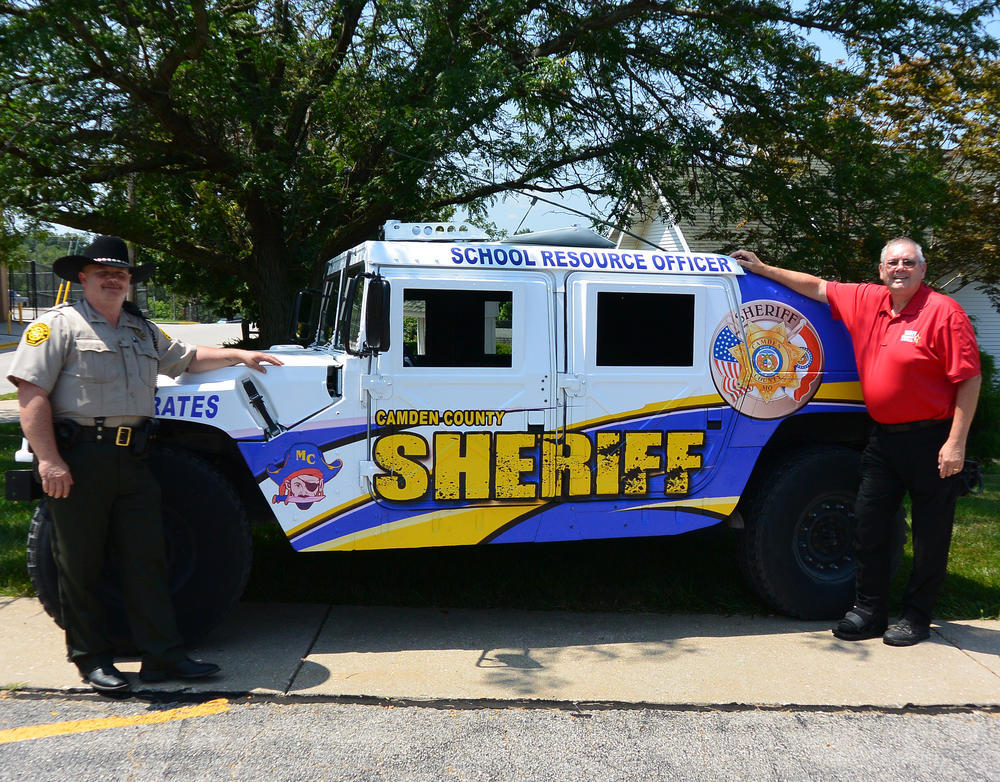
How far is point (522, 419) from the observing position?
4652 millimetres

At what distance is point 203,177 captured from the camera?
998cm

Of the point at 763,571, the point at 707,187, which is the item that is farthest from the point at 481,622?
the point at 707,187

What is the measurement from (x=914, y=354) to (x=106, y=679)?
4217mm

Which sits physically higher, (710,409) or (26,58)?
(26,58)

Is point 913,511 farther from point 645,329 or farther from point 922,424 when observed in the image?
point 645,329

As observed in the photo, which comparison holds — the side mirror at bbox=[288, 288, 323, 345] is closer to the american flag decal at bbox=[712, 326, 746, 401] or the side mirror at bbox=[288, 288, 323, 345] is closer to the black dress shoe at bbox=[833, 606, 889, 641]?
the american flag decal at bbox=[712, 326, 746, 401]

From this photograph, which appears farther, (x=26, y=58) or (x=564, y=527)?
(x=26, y=58)

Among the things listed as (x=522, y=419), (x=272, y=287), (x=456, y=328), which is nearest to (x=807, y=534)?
(x=522, y=419)

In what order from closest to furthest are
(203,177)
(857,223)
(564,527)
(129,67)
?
(564,527)
(129,67)
(857,223)
(203,177)

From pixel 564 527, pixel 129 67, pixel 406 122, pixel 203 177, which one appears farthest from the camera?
pixel 203 177

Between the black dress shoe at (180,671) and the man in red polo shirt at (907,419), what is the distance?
3.30m

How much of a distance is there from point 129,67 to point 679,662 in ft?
23.2

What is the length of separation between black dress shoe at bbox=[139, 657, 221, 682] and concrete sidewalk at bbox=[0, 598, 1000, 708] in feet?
0.16

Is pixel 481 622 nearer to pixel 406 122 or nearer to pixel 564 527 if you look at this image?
pixel 564 527
